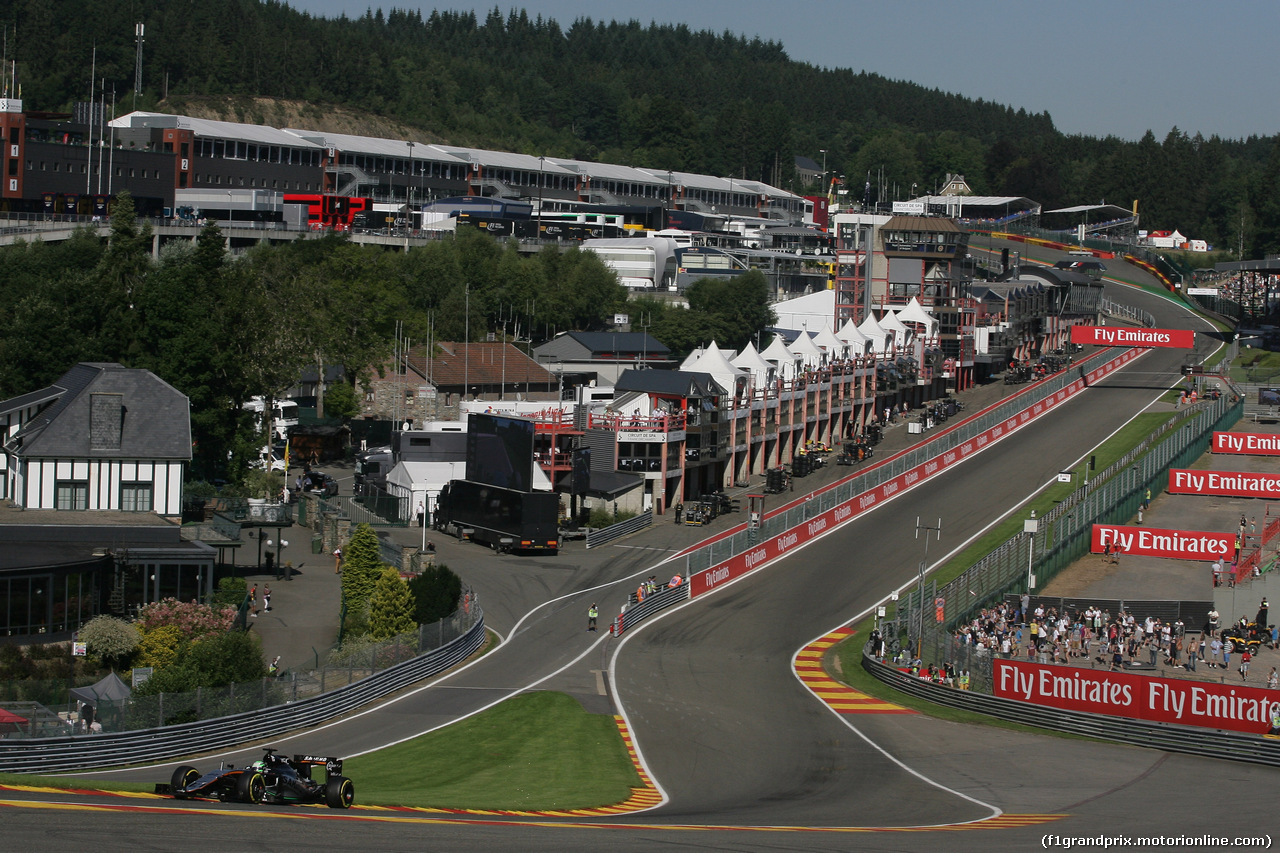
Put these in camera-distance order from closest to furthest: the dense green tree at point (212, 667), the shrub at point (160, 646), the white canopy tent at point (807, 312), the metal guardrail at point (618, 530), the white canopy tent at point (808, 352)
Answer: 1. the dense green tree at point (212, 667)
2. the shrub at point (160, 646)
3. the metal guardrail at point (618, 530)
4. the white canopy tent at point (808, 352)
5. the white canopy tent at point (807, 312)

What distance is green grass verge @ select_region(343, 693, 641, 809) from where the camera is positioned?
33.6 m

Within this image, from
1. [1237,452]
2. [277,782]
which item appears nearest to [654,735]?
[277,782]

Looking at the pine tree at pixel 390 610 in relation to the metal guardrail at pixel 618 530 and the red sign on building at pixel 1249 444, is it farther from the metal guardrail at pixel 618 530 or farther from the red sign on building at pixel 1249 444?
the red sign on building at pixel 1249 444

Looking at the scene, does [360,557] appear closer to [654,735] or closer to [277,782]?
[654,735]

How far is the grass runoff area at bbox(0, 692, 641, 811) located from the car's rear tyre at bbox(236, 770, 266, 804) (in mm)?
2361

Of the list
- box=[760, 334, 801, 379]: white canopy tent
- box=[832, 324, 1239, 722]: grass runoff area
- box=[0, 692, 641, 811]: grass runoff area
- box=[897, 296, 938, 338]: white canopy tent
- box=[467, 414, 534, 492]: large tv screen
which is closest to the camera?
box=[0, 692, 641, 811]: grass runoff area

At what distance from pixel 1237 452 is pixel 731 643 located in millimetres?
50166

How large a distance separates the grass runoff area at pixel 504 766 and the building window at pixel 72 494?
21609 millimetres

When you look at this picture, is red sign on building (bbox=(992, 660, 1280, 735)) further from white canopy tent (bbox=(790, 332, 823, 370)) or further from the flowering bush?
white canopy tent (bbox=(790, 332, 823, 370))

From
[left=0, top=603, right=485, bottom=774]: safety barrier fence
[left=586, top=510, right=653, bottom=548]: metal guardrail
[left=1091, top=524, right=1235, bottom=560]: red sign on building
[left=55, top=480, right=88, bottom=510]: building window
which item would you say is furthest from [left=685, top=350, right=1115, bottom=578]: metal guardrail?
[left=55, top=480, right=88, bottom=510]: building window

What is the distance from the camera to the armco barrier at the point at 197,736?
34.3m

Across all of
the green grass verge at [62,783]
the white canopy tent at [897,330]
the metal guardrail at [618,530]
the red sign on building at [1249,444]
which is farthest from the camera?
the white canopy tent at [897,330]

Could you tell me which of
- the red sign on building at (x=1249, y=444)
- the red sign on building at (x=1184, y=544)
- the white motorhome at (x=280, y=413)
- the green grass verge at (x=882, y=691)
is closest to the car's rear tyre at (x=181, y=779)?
the green grass verge at (x=882, y=691)

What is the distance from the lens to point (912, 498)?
83.4 meters
